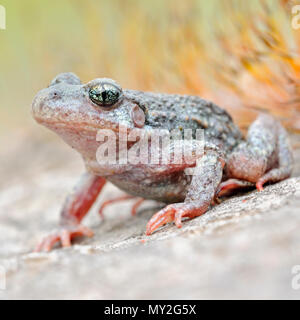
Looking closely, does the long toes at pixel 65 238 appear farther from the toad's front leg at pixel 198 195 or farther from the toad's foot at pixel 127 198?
the toad's front leg at pixel 198 195

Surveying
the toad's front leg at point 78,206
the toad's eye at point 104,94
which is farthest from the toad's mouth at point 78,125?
the toad's front leg at point 78,206

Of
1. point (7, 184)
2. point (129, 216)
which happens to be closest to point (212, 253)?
point (129, 216)

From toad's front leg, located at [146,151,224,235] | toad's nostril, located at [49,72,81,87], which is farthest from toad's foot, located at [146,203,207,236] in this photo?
toad's nostril, located at [49,72,81,87]

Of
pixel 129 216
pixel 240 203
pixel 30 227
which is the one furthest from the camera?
pixel 30 227

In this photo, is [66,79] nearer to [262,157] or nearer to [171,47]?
[262,157]

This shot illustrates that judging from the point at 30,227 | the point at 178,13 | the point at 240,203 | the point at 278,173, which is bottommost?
the point at 240,203

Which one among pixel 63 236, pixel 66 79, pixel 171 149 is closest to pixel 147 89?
pixel 66 79
